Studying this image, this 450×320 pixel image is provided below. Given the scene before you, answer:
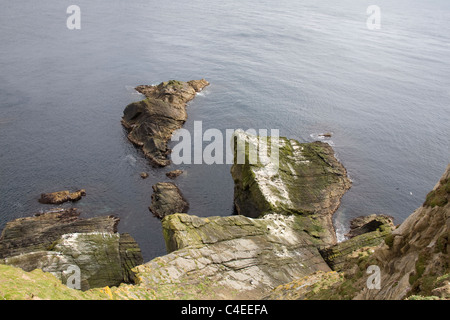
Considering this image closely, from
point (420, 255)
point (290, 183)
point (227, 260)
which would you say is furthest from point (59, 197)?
point (420, 255)

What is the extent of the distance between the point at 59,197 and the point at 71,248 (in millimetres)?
15351

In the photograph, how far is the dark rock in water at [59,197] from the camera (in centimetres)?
4309

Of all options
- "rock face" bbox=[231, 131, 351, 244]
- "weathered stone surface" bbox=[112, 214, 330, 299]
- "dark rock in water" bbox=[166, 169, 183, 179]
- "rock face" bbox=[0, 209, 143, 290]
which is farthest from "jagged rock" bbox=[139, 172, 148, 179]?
"weathered stone surface" bbox=[112, 214, 330, 299]

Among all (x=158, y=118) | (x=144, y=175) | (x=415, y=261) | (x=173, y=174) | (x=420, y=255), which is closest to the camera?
(x=420, y=255)

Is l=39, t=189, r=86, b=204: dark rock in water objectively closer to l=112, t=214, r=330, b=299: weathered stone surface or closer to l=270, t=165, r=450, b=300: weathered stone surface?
l=112, t=214, r=330, b=299: weathered stone surface

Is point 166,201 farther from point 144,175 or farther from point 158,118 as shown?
point 158,118

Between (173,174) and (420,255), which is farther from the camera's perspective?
(173,174)

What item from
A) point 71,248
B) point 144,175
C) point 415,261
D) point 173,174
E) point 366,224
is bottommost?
point 366,224

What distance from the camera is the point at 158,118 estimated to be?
60719mm

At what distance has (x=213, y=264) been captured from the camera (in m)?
27.2

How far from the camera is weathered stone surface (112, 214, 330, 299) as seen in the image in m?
24.0

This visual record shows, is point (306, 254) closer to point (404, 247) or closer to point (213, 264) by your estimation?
point (213, 264)
